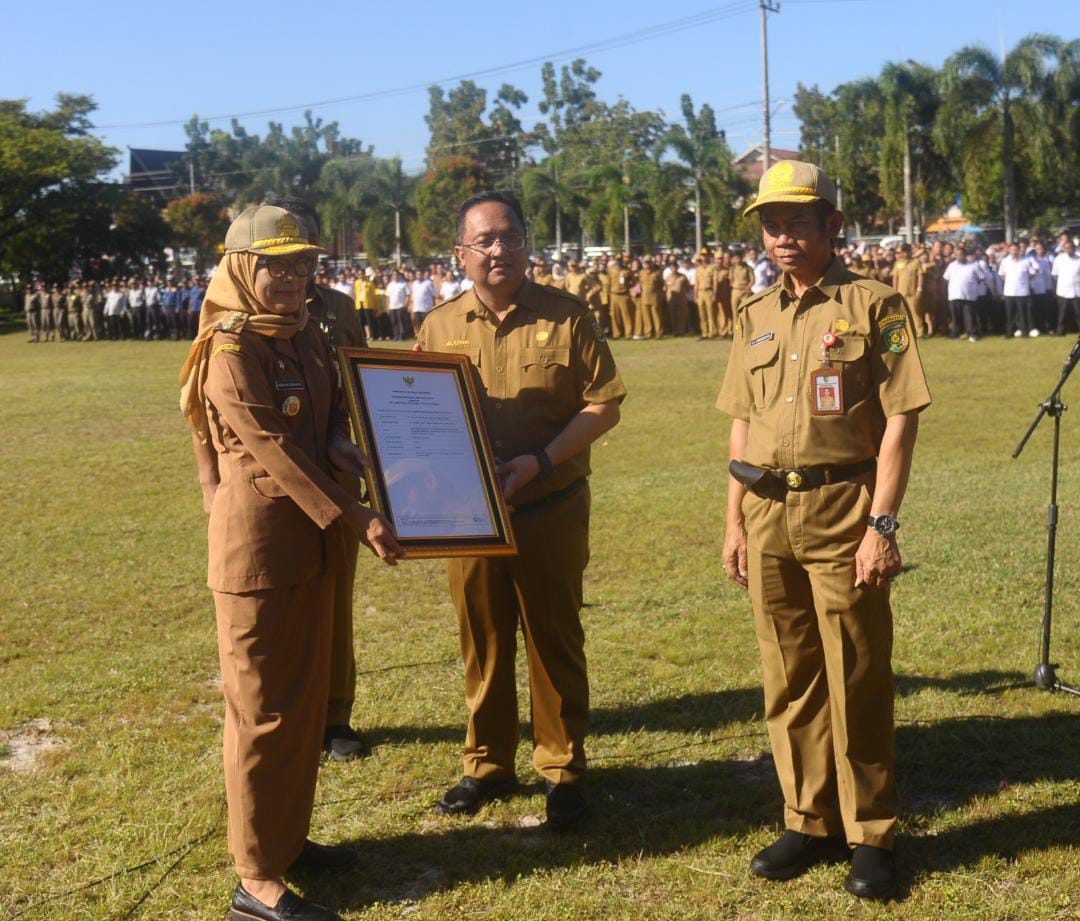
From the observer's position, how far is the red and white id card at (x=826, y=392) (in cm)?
353

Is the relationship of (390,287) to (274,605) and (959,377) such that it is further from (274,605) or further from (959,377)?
(274,605)

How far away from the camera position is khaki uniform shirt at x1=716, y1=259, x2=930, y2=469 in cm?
348

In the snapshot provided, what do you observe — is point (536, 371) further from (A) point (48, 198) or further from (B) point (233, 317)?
(A) point (48, 198)

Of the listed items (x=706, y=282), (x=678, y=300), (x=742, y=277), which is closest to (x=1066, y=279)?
(x=742, y=277)

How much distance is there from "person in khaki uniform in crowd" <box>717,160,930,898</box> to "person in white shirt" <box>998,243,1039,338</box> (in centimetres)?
2082

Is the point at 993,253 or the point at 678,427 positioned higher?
the point at 993,253

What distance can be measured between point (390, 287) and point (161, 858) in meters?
28.0

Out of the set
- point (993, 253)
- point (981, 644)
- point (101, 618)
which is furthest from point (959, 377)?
point (101, 618)

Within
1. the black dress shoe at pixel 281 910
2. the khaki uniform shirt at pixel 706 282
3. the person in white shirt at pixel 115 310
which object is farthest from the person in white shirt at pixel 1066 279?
the person in white shirt at pixel 115 310

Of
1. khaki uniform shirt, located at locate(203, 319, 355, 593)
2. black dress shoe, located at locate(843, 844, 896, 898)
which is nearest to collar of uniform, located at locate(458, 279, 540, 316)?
khaki uniform shirt, located at locate(203, 319, 355, 593)

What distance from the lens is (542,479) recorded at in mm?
4109

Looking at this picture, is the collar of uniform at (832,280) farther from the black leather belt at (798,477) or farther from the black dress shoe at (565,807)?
the black dress shoe at (565,807)

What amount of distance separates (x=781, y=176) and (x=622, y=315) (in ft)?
84.4

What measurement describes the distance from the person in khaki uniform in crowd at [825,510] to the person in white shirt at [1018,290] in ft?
68.3
